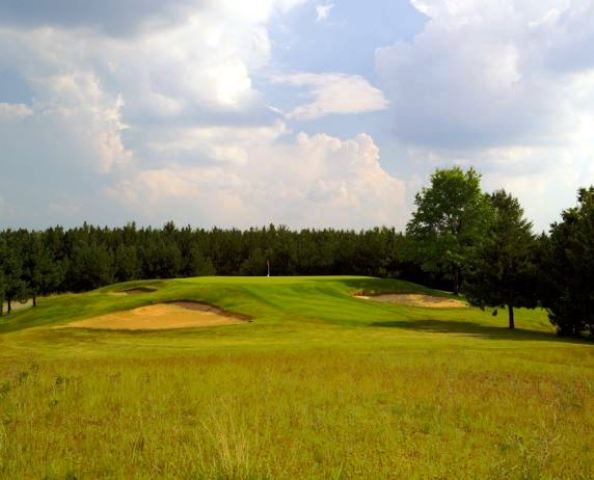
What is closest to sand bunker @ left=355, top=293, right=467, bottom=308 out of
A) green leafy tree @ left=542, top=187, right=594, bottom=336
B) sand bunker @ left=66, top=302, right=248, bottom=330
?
green leafy tree @ left=542, top=187, right=594, bottom=336

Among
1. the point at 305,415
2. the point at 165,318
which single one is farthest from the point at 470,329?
the point at 305,415

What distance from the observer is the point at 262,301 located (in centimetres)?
4859

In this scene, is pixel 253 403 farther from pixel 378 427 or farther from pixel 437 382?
pixel 437 382

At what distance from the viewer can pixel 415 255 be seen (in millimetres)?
70438

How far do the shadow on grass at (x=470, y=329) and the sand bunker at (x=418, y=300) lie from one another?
10.9 metres

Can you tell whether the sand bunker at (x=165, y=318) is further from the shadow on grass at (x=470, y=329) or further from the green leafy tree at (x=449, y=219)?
the green leafy tree at (x=449, y=219)

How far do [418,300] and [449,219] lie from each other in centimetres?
1336

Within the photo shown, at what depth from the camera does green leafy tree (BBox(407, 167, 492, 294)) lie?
6762 centimetres

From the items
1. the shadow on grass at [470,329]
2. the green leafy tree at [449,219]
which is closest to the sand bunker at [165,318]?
the shadow on grass at [470,329]

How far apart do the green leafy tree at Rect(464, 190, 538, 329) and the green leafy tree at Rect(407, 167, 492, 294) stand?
1881 centimetres

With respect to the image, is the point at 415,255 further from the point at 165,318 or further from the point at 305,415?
the point at 305,415

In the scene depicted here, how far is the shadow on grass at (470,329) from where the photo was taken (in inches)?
1565

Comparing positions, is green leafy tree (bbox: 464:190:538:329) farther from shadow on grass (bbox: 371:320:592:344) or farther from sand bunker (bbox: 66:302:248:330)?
sand bunker (bbox: 66:302:248:330)

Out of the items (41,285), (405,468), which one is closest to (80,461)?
(405,468)
